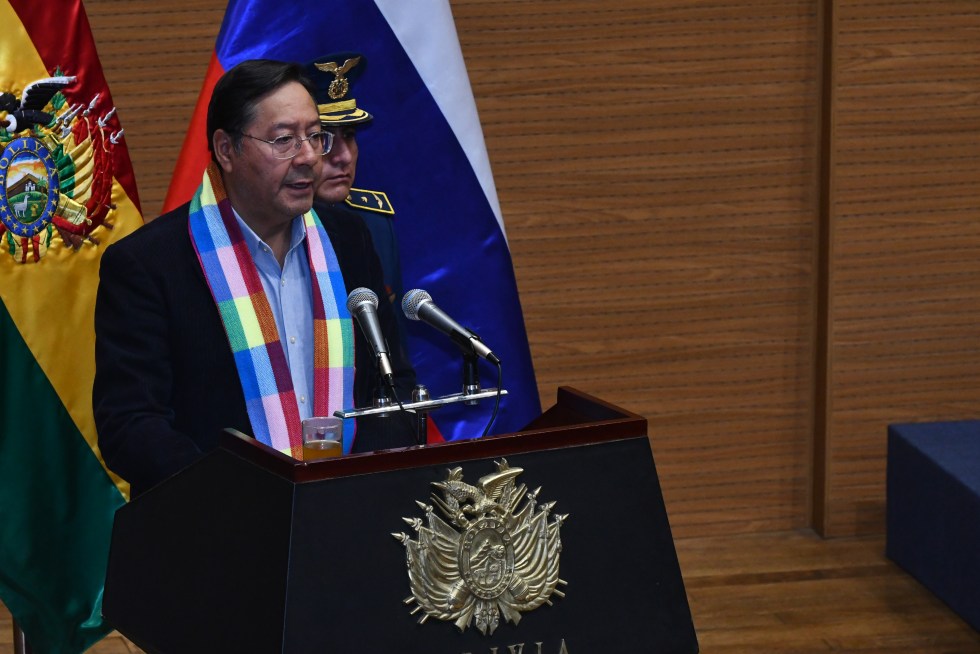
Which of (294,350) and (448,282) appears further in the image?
(448,282)

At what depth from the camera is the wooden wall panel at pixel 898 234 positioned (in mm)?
Answer: 4137

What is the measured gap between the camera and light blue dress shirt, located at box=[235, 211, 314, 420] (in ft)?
7.67

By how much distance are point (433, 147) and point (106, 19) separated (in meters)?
1.30

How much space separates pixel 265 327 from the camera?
7.41ft

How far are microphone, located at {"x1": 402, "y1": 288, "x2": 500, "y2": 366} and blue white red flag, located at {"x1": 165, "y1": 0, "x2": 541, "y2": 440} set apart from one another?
109 centimetres

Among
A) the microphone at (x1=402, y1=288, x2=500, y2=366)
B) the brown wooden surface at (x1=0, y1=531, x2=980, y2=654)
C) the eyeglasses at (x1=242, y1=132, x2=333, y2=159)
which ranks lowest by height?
the brown wooden surface at (x1=0, y1=531, x2=980, y2=654)

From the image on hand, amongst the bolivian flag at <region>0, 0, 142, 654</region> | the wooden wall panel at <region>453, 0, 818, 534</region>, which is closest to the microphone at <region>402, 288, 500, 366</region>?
the bolivian flag at <region>0, 0, 142, 654</region>

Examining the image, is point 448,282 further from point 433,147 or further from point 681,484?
point 681,484

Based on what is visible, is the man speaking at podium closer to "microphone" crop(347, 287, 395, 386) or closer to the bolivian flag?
"microphone" crop(347, 287, 395, 386)

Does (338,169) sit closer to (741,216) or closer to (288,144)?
(288,144)

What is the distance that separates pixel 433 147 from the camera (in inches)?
121

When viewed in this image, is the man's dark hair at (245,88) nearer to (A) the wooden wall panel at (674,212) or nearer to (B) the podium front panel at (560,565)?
(B) the podium front panel at (560,565)

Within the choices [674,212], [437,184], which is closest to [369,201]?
[437,184]

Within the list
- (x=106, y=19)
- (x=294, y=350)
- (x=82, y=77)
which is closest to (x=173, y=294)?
(x=294, y=350)
